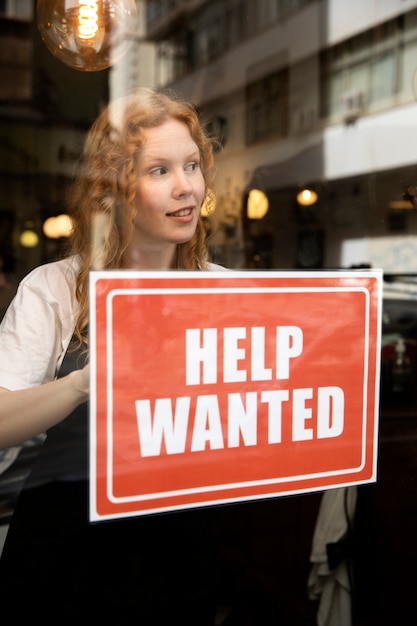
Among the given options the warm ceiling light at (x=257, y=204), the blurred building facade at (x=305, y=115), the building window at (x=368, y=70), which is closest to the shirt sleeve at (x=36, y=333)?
the blurred building facade at (x=305, y=115)

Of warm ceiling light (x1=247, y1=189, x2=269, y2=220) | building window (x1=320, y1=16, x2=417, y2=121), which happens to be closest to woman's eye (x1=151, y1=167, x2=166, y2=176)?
warm ceiling light (x1=247, y1=189, x2=269, y2=220)

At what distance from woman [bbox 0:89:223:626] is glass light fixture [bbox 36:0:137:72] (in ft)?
0.49

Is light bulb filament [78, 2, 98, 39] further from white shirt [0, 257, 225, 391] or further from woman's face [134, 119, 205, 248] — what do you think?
white shirt [0, 257, 225, 391]

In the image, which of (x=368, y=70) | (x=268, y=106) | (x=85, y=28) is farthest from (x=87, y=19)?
(x=368, y=70)

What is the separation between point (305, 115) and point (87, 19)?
1.60 m

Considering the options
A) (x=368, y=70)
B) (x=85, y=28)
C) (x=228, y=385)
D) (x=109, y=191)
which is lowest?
(x=228, y=385)

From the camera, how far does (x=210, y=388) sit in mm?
1137

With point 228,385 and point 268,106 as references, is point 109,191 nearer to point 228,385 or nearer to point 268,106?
point 228,385

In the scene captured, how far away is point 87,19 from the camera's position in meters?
1.23

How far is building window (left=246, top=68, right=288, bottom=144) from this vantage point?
219cm

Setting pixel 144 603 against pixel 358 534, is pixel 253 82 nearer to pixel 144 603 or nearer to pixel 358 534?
pixel 358 534

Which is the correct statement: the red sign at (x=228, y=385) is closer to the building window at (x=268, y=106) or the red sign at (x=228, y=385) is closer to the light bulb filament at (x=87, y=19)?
the light bulb filament at (x=87, y=19)

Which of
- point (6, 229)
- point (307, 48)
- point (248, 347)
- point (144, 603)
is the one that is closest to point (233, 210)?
point (248, 347)

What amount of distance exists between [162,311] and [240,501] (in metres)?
0.39
